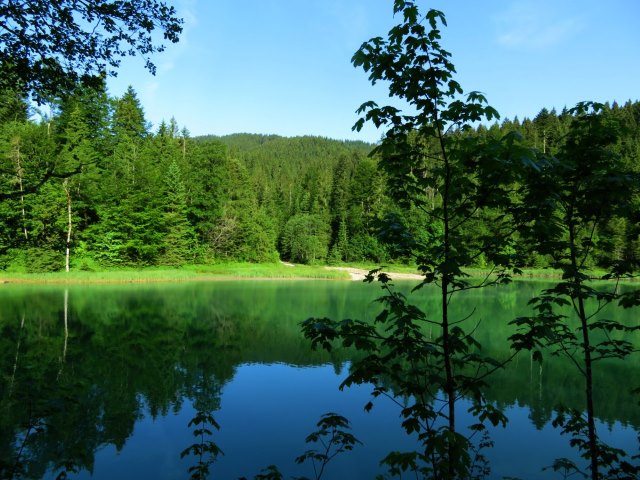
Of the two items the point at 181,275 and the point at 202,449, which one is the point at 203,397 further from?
the point at 181,275

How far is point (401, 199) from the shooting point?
404 cm

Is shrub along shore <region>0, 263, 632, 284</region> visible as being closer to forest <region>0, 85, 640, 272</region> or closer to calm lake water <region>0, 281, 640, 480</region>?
forest <region>0, 85, 640, 272</region>

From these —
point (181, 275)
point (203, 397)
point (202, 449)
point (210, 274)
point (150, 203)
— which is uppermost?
point (150, 203)

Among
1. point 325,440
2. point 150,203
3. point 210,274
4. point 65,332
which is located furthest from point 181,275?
point 325,440

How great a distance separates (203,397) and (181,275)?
29492 millimetres

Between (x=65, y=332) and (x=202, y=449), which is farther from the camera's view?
(x=65, y=332)

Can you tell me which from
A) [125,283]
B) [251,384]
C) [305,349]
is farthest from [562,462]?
[125,283]

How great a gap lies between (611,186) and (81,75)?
646cm

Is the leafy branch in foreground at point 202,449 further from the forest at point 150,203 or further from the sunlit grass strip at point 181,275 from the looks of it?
the sunlit grass strip at point 181,275

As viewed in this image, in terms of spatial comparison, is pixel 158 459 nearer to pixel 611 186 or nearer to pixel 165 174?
pixel 611 186

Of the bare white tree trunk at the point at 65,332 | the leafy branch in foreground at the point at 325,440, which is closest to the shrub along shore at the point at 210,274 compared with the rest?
the bare white tree trunk at the point at 65,332

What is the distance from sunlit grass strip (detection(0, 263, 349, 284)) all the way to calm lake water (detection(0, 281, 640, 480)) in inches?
529

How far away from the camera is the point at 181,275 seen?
37562mm

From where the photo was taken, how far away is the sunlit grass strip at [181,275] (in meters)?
31.3
